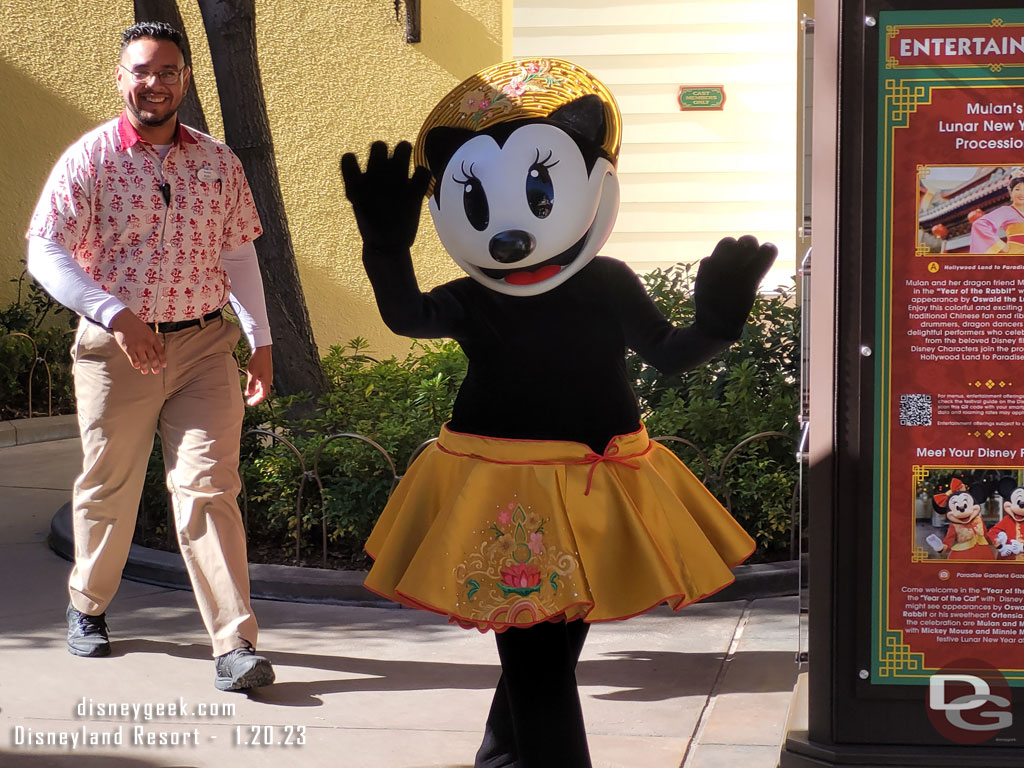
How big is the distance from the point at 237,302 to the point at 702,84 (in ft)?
20.0

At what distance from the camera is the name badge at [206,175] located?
12.9 feet

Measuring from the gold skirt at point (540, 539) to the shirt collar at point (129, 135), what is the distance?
1423mm

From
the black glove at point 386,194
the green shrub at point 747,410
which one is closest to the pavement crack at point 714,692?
the green shrub at point 747,410

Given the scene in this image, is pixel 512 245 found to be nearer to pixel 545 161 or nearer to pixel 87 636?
pixel 545 161

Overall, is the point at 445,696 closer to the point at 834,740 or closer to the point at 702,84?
the point at 834,740

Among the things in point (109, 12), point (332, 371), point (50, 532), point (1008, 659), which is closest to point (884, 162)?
point (1008, 659)

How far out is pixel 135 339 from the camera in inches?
140

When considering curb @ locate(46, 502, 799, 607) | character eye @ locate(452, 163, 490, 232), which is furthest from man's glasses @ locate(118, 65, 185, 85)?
curb @ locate(46, 502, 799, 607)

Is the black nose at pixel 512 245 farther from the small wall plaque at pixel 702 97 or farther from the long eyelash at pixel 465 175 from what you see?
the small wall plaque at pixel 702 97

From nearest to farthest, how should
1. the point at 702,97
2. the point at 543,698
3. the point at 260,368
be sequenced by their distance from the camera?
the point at 543,698 → the point at 260,368 → the point at 702,97

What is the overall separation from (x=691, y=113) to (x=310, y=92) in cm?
296

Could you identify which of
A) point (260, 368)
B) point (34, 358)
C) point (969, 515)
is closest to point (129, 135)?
point (260, 368)

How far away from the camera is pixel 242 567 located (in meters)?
3.96

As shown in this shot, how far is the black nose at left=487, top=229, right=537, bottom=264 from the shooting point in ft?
9.96
